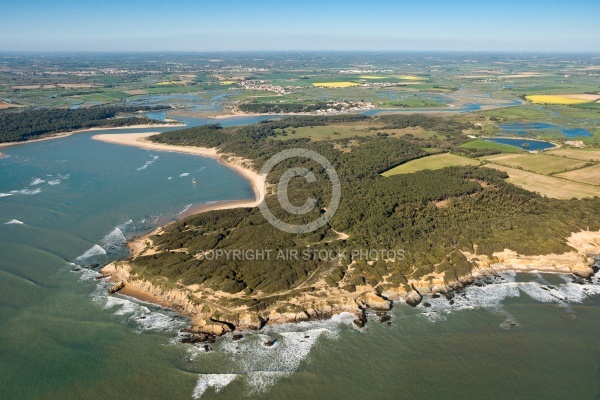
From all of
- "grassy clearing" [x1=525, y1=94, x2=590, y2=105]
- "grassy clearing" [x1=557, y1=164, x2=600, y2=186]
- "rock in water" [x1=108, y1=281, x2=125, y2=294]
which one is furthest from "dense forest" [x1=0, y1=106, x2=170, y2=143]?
"grassy clearing" [x1=525, y1=94, x2=590, y2=105]

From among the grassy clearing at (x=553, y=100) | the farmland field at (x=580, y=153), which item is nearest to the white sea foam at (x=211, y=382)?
the farmland field at (x=580, y=153)

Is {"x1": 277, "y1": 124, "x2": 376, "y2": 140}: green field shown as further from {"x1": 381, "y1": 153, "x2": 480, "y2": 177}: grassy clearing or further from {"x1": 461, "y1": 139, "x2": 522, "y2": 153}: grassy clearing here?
{"x1": 381, "y1": 153, "x2": 480, "y2": 177}: grassy clearing

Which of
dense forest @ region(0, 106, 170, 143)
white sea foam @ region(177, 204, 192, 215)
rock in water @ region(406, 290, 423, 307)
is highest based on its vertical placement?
dense forest @ region(0, 106, 170, 143)

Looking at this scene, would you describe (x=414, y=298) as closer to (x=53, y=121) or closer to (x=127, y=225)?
(x=127, y=225)

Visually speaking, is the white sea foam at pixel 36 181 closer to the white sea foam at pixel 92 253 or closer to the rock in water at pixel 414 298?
the white sea foam at pixel 92 253

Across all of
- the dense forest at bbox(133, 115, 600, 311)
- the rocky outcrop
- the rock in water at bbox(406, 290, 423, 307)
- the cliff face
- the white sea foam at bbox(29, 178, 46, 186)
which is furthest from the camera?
the white sea foam at bbox(29, 178, 46, 186)

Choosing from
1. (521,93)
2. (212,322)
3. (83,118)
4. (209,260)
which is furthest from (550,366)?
(521,93)

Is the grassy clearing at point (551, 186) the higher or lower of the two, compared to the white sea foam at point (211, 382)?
higher
